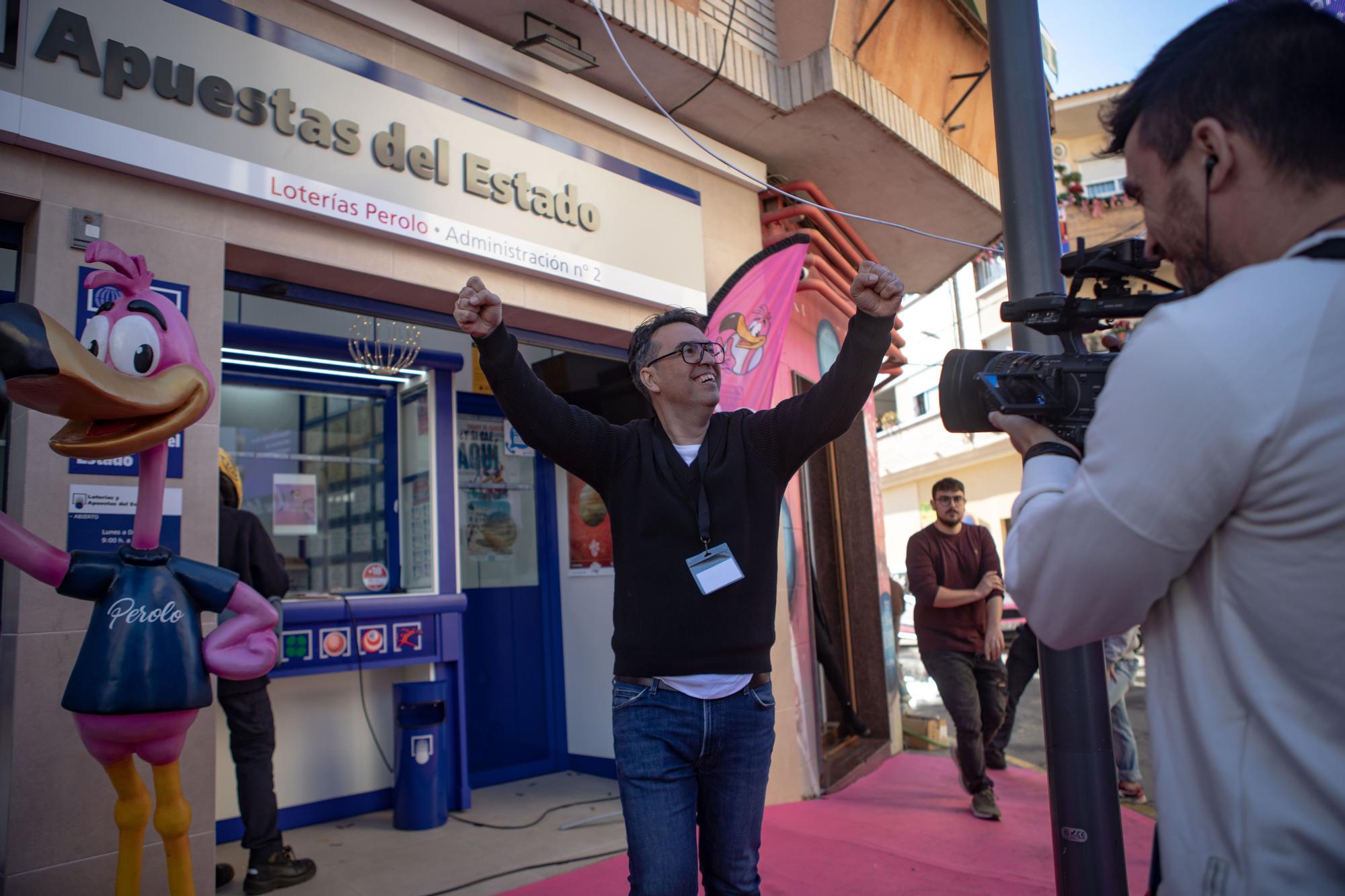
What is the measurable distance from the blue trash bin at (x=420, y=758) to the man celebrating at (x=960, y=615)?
10.0 ft

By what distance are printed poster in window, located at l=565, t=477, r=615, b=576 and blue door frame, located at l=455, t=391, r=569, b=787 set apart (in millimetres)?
183

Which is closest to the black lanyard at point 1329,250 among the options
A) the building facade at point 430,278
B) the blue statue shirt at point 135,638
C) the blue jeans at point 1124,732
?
the blue statue shirt at point 135,638

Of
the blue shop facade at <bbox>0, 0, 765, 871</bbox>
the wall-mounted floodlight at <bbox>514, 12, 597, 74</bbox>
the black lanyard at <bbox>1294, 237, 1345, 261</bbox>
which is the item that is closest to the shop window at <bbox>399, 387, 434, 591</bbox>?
the blue shop facade at <bbox>0, 0, 765, 871</bbox>

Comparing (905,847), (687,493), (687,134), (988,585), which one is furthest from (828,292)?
(687,493)

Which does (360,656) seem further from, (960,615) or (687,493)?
(960,615)

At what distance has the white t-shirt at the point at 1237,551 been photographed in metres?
0.91

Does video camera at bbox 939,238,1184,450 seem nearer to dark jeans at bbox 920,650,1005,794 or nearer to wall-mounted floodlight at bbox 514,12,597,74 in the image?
wall-mounted floodlight at bbox 514,12,597,74

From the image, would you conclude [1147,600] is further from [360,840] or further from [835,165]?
[835,165]

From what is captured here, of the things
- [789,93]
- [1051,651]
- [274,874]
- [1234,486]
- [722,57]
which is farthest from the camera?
[789,93]

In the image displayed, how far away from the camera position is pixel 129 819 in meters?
2.51

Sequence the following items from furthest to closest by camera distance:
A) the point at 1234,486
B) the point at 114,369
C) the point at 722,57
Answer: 1. the point at 722,57
2. the point at 114,369
3. the point at 1234,486

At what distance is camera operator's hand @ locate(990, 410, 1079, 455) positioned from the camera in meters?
1.34

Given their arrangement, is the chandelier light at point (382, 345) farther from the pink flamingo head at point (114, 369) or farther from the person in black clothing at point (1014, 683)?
the person in black clothing at point (1014, 683)

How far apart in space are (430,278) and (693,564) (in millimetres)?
2522
